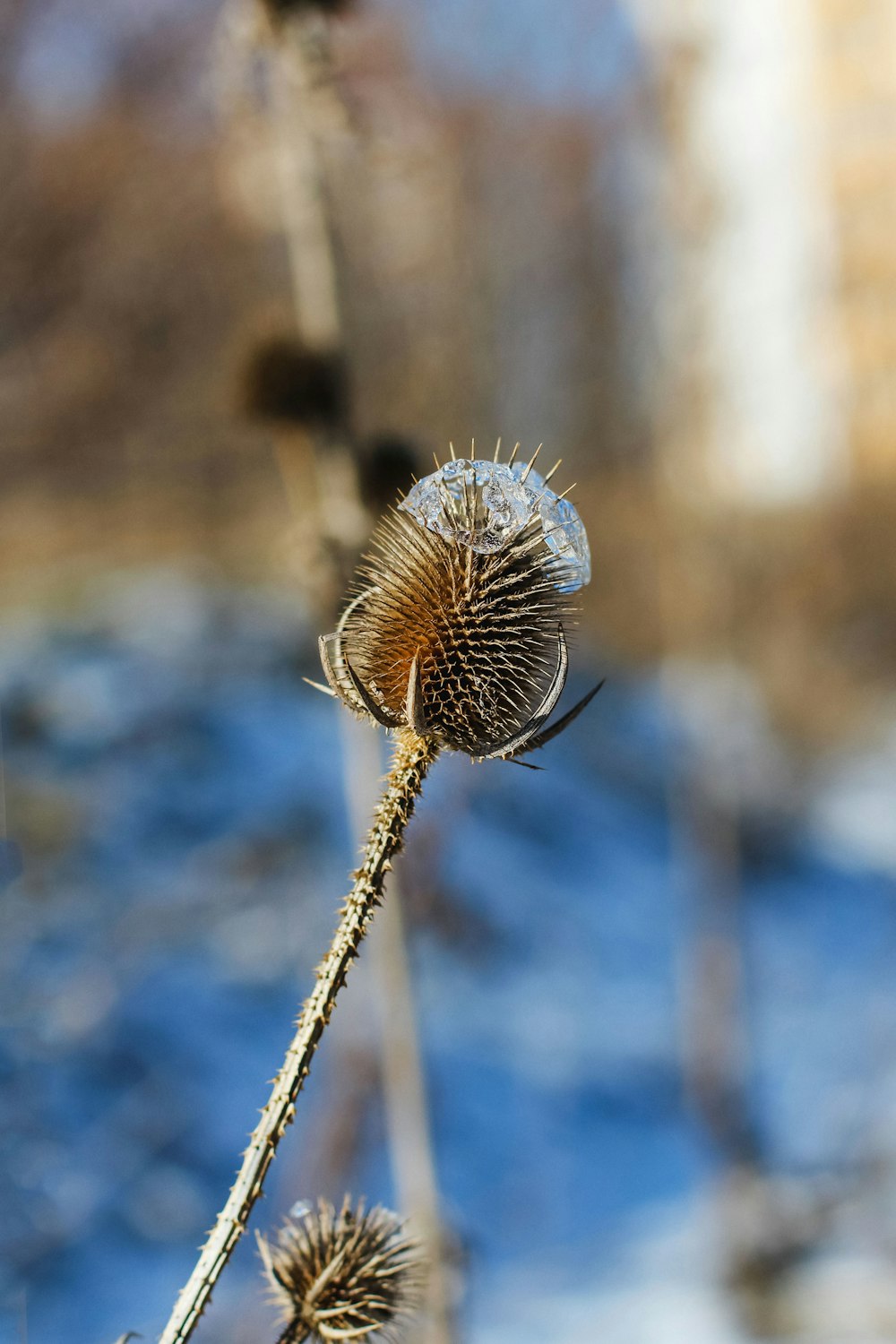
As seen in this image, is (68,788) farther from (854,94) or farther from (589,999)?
(854,94)

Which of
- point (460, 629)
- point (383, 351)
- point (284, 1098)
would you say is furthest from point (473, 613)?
point (383, 351)

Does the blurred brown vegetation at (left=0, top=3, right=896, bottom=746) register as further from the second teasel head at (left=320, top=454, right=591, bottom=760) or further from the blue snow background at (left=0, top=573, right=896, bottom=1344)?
the second teasel head at (left=320, top=454, right=591, bottom=760)

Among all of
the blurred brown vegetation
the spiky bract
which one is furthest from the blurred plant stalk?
the blurred brown vegetation

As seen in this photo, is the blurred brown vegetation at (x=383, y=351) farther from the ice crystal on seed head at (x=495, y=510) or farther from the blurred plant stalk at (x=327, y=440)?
the ice crystal on seed head at (x=495, y=510)

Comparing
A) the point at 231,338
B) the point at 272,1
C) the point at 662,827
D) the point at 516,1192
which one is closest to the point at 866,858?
the point at 662,827

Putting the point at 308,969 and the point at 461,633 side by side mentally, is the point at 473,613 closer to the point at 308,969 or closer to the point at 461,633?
the point at 461,633

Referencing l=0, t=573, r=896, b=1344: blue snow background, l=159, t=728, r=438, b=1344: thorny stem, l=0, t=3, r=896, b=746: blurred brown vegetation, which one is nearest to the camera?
l=159, t=728, r=438, b=1344: thorny stem

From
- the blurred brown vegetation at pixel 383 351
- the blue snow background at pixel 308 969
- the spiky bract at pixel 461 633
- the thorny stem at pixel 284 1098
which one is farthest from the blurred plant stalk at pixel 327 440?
the blurred brown vegetation at pixel 383 351

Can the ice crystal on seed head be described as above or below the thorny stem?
above
